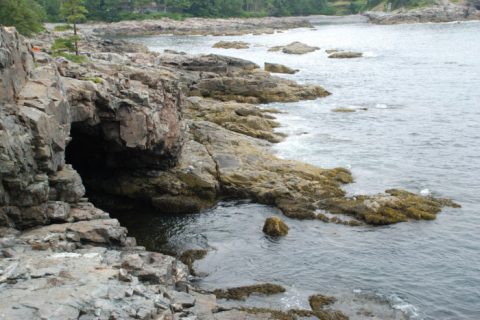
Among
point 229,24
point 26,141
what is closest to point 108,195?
point 26,141

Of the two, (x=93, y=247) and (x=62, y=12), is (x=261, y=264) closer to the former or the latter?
(x=93, y=247)

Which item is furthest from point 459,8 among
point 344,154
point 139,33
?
point 344,154

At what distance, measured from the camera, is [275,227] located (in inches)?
1158

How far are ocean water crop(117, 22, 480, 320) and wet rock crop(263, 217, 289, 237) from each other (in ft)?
1.52

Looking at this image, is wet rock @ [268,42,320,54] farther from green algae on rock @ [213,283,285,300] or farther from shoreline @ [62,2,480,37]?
green algae on rock @ [213,283,285,300]

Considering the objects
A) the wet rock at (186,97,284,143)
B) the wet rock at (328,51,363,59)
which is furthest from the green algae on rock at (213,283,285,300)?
the wet rock at (328,51,363,59)

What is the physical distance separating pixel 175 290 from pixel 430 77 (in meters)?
69.2

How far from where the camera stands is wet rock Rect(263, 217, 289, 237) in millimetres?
29344

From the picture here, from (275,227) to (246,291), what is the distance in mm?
6469

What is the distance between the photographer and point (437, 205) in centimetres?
3303

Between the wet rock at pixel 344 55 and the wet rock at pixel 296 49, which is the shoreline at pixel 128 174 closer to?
the wet rock at pixel 344 55

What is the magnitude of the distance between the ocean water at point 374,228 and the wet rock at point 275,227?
0.46 meters

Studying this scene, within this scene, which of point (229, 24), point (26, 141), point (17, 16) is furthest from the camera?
point (229, 24)

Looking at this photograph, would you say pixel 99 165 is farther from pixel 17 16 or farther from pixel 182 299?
pixel 17 16
